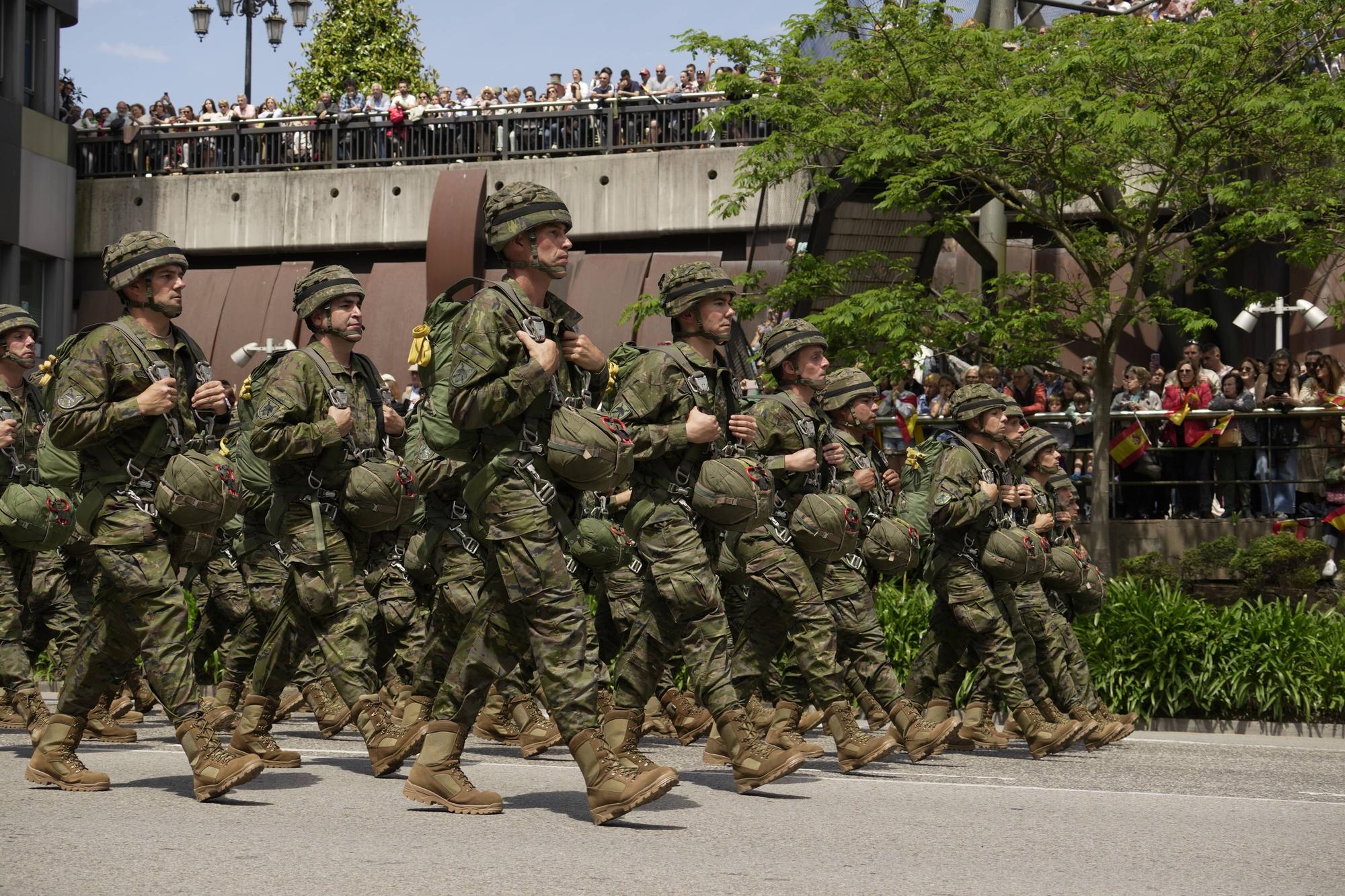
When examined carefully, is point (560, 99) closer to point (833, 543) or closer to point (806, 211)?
point (806, 211)

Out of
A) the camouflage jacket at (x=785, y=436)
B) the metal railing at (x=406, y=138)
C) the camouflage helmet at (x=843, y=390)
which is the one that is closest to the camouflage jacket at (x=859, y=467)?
the camouflage helmet at (x=843, y=390)

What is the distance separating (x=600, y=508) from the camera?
10633 mm

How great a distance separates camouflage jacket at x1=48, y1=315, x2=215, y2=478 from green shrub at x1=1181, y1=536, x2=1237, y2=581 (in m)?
12.7

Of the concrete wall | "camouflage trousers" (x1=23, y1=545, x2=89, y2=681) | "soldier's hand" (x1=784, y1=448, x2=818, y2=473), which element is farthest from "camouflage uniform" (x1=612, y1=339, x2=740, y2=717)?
the concrete wall

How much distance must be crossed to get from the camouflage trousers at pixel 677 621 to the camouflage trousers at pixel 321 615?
1246mm

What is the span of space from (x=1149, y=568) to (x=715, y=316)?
1055cm

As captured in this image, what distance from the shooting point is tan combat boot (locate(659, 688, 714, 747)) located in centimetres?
1170

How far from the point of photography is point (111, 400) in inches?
308

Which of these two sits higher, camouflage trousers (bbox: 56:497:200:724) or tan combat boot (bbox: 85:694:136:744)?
camouflage trousers (bbox: 56:497:200:724)

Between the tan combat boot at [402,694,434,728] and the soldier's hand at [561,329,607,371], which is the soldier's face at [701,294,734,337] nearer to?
the soldier's hand at [561,329,607,371]

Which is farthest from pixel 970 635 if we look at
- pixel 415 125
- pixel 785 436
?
pixel 415 125

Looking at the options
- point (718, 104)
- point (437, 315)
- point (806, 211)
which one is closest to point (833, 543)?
point (437, 315)

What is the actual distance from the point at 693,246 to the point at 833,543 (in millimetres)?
19656

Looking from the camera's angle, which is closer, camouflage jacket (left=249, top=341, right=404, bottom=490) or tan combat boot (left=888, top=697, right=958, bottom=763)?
camouflage jacket (left=249, top=341, right=404, bottom=490)
